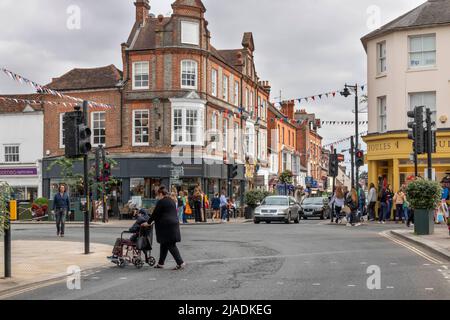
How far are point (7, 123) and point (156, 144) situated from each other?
38.8 ft

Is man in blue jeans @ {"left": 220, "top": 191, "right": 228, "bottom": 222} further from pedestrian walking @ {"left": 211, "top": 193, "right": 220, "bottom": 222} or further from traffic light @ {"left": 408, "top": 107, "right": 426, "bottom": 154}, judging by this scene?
traffic light @ {"left": 408, "top": 107, "right": 426, "bottom": 154}

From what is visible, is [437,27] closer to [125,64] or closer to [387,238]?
[387,238]

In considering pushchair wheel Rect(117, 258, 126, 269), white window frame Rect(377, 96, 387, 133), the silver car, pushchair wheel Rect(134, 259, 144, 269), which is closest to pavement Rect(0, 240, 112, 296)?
pushchair wheel Rect(117, 258, 126, 269)

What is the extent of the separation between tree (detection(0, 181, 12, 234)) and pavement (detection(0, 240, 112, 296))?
999mm

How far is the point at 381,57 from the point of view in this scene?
35.5 meters

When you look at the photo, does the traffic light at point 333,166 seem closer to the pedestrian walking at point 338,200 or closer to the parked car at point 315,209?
Answer: the pedestrian walking at point 338,200

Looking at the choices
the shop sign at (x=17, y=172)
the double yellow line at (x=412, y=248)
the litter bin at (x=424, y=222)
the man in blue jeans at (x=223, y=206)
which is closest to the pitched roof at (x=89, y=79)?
the shop sign at (x=17, y=172)

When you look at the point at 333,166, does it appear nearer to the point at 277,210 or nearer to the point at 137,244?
the point at 277,210

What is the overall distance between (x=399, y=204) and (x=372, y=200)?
1.66m

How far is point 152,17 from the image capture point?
150ft

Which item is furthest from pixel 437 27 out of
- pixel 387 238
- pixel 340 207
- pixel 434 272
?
pixel 434 272

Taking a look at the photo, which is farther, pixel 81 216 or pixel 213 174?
pixel 213 174

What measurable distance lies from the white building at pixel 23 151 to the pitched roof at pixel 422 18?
73.8 feet

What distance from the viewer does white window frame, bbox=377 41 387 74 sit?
3522cm
